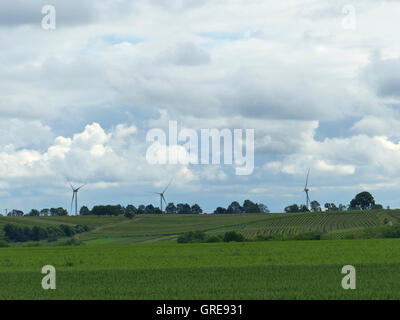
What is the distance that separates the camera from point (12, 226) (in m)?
159

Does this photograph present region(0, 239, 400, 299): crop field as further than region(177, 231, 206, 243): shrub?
No

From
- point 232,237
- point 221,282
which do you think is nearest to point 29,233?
point 232,237

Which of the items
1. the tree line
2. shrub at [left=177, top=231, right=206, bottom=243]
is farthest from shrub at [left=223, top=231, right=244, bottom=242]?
the tree line

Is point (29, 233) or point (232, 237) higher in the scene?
point (29, 233)

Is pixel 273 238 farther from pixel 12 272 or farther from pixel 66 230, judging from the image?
pixel 66 230

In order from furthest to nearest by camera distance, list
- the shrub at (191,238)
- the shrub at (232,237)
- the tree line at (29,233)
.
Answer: the tree line at (29,233)
the shrub at (191,238)
the shrub at (232,237)

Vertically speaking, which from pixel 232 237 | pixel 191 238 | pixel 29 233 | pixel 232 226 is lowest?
pixel 191 238

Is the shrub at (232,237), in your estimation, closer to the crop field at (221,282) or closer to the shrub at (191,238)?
the shrub at (191,238)

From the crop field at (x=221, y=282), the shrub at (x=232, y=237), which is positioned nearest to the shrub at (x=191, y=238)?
the shrub at (x=232, y=237)

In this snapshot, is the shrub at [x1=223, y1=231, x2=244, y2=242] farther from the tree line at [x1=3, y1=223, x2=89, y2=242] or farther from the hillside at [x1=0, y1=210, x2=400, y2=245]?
the tree line at [x1=3, y1=223, x2=89, y2=242]

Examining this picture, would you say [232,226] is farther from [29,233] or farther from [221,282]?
[221,282]

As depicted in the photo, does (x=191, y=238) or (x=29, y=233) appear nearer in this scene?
(x=191, y=238)
